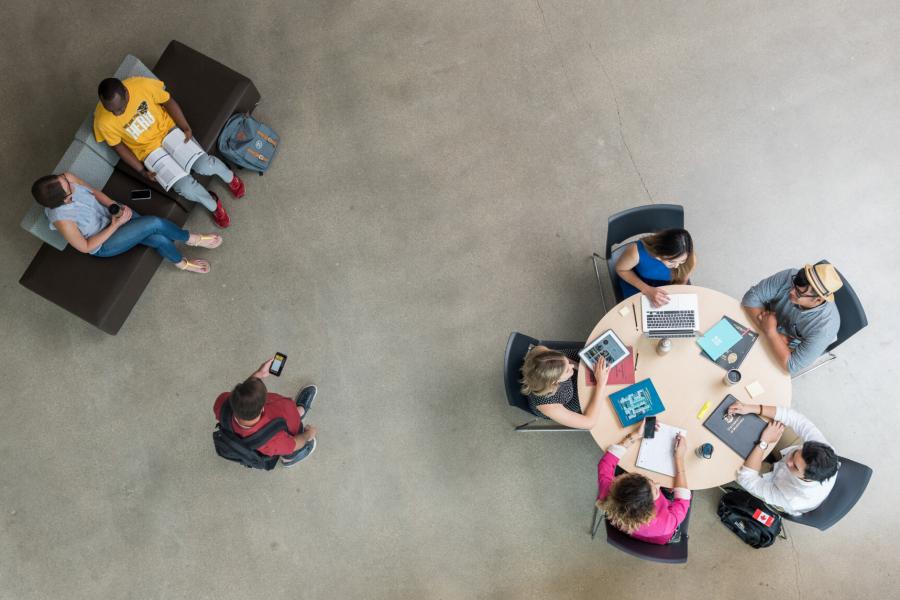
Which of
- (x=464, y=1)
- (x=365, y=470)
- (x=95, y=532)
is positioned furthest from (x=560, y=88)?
(x=95, y=532)

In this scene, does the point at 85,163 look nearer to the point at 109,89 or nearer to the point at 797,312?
the point at 109,89

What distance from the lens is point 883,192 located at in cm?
427

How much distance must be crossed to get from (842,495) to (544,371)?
1.75 metres

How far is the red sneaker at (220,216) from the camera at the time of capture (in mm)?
4230

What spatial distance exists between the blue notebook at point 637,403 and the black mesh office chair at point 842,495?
1.01 metres

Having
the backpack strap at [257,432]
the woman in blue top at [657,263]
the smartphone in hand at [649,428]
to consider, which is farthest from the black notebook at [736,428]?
the backpack strap at [257,432]

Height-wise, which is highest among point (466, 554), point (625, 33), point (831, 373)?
point (625, 33)

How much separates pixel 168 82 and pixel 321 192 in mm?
1266

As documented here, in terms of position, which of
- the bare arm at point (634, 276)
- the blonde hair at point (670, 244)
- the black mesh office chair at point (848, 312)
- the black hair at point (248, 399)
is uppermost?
the black mesh office chair at point (848, 312)

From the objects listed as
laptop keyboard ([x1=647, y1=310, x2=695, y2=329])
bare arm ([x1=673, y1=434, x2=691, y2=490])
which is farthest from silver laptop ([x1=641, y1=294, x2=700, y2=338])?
bare arm ([x1=673, y1=434, x2=691, y2=490])

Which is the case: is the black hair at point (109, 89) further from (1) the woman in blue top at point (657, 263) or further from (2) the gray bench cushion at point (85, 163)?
(1) the woman in blue top at point (657, 263)

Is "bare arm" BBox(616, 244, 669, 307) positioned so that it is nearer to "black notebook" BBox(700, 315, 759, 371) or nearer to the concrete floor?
"black notebook" BBox(700, 315, 759, 371)

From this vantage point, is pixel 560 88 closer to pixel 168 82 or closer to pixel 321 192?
pixel 321 192

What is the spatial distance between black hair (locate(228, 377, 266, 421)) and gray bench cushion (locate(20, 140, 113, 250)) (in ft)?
6.05
